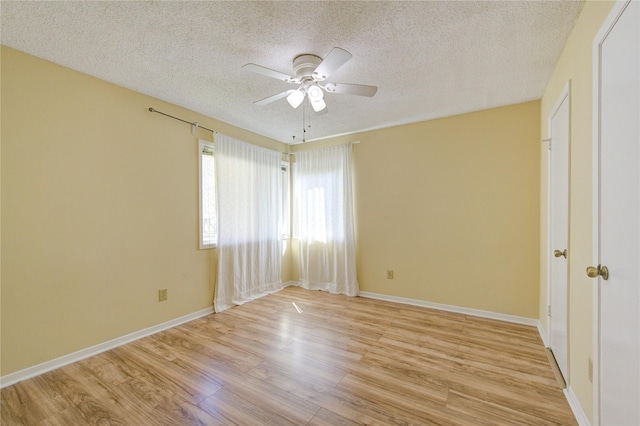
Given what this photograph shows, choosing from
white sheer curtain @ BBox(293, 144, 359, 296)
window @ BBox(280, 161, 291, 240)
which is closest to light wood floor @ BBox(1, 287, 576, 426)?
white sheer curtain @ BBox(293, 144, 359, 296)

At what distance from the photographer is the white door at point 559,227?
1.87m

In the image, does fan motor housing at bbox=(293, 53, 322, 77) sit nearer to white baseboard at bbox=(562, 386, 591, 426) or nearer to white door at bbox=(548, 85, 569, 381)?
white door at bbox=(548, 85, 569, 381)

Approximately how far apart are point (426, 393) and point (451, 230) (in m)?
2.11

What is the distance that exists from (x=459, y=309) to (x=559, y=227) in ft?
5.47

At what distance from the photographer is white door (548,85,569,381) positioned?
1871 mm

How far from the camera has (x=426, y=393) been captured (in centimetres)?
181

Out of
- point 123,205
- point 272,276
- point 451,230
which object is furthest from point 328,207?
point 123,205

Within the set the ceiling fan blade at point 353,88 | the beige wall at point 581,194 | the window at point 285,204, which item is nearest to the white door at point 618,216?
the beige wall at point 581,194

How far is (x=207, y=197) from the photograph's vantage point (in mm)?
3418

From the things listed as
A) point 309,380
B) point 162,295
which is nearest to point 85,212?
point 162,295

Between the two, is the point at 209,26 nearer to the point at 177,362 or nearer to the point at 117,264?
the point at 117,264

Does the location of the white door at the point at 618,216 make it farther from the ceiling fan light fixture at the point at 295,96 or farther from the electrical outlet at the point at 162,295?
the electrical outlet at the point at 162,295

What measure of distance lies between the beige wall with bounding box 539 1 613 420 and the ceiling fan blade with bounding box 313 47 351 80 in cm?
128

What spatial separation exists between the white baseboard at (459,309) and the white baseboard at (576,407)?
51.0 inches
